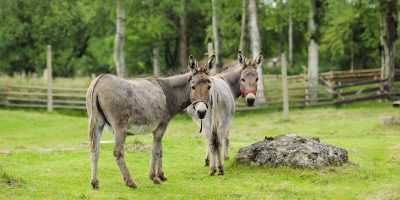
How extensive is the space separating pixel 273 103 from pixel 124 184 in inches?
840

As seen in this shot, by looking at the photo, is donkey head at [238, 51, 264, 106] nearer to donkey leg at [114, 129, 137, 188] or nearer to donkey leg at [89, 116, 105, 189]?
donkey leg at [114, 129, 137, 188]

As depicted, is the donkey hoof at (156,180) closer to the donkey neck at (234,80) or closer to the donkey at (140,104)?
the donkey at (140,104)

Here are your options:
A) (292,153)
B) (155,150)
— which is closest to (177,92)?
(155,150)

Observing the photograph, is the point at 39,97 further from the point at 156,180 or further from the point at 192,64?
the point at 192,64

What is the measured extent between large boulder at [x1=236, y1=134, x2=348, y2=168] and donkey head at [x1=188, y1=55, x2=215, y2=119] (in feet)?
7.52

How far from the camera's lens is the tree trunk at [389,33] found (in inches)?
1265

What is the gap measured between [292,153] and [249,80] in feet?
6.48

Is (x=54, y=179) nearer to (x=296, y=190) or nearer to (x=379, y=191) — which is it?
(x=296, y=190)

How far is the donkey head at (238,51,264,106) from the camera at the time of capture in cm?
1270

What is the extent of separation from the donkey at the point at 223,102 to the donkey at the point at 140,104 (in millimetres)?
1094

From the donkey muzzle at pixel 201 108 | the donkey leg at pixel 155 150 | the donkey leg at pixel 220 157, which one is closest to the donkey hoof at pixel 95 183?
the donkey leg at pixel 155 150

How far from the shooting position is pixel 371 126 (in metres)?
21.2

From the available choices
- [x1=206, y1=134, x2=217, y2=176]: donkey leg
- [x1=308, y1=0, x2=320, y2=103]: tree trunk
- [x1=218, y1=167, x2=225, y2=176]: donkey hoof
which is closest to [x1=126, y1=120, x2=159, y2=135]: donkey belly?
[x1=206, y1=134, x2=217, y2=176]: donkey leg

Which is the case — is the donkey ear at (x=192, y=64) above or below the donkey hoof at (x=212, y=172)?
above
